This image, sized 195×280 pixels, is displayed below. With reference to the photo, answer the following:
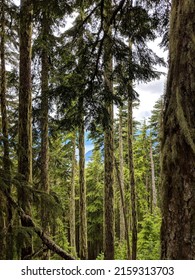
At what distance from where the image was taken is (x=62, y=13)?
4.53 meters

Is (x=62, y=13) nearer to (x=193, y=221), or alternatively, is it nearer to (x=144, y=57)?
(x=144, y=57)

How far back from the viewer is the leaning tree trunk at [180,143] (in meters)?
1.55

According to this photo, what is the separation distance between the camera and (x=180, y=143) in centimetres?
163

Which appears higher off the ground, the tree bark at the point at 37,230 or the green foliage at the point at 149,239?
the tree bark at the point at 37,230

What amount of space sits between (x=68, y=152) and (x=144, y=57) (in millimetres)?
20488

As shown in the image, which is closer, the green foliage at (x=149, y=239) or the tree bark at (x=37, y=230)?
the tree bark at (x=37, y=230)

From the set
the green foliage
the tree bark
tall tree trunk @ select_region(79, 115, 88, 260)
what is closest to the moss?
the tree bark

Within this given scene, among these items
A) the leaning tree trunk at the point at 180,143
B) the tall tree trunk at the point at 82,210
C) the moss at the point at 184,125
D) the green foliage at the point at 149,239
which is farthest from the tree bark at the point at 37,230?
the tall tree trunk at the point at 82,210

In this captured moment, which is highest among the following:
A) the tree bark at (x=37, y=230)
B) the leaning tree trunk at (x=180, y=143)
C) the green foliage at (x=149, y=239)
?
the leaning tree trunk at (x=180, y=143)

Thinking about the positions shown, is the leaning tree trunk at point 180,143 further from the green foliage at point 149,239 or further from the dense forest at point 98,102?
the green foliage at point 149,239

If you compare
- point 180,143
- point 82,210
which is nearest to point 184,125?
point 180,143
